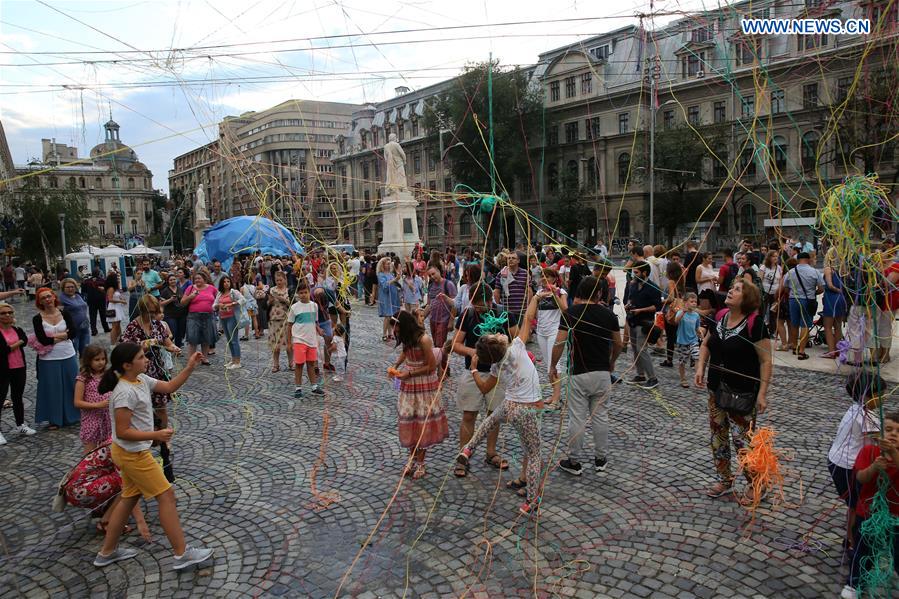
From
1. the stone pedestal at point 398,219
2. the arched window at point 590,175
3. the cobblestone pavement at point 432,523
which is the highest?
the arched window at point 590,175

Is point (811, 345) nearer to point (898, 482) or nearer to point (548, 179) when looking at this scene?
point (898, 482)

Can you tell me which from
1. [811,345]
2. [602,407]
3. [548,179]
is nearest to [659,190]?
[548,179]

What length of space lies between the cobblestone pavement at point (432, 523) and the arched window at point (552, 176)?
42368 mm

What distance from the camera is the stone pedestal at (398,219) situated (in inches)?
984

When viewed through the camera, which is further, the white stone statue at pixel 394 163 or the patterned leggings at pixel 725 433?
the white stone statue at pixel 394 163

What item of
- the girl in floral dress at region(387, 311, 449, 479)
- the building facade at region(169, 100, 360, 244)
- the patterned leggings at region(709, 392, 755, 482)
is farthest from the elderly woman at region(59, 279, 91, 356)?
the patterned leggings at region(709, 392, 755, 482)

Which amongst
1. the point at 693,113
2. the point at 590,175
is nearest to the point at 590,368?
the point at 693,113

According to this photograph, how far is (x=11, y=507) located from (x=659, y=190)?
144ft

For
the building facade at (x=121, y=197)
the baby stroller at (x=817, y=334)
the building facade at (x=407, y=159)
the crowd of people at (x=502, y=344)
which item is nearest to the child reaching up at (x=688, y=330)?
the crowd of people at (x=502, y=344)

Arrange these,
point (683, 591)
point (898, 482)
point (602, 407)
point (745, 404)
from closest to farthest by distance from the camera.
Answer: point (898, 482) → point (683, 591) → point (745, 404) → point (602, 407)

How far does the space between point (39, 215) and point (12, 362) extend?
34.0 m

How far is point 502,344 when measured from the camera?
4.98 meters

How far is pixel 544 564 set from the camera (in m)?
3.91

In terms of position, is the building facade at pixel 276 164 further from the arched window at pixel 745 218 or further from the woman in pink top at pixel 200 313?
the arched window at pixel 745 218
